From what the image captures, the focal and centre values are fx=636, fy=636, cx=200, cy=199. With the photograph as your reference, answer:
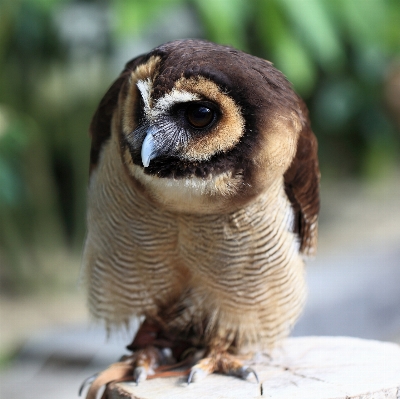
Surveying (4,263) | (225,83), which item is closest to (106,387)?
(225,83)

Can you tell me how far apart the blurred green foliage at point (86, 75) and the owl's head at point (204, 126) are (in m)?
2.93

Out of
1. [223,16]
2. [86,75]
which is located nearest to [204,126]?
[223,16]

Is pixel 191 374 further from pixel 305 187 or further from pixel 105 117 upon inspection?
pixel 105 117

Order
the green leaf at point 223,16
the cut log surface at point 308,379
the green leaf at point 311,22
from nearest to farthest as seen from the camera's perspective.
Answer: the cut log surface at point 308,379, the green leaf at point 223,16, the green leaf at point 311,22

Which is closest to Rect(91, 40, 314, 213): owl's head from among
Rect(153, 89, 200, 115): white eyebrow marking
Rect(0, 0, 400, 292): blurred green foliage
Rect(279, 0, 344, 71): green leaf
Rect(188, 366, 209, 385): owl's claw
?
Rect(153, 89, 200, 115): white eyebrow marking

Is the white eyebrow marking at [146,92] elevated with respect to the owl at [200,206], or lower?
elevated

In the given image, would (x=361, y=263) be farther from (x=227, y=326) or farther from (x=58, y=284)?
(x=227, y=326)

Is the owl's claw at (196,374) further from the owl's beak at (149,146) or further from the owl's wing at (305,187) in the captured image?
the owl's beak at (149,146)

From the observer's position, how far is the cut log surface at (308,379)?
7.52 feet

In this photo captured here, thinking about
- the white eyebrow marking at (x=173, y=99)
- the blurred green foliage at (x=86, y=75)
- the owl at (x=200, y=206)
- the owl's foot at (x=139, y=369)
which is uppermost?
the blurred green foliage at (x=86, y=75)

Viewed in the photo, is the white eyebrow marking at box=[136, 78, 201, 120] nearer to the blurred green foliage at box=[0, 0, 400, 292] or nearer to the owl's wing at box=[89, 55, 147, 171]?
the owl's wing at box=[89, 55, 147, 171]

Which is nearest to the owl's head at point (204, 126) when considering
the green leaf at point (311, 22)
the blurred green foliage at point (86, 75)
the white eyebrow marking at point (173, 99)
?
the white eyebrow marking at point (173, 99)

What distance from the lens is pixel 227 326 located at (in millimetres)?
2719

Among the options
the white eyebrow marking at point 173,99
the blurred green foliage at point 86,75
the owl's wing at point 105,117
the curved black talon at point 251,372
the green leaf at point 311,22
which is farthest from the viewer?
the blurred green foliage at point 86,75
